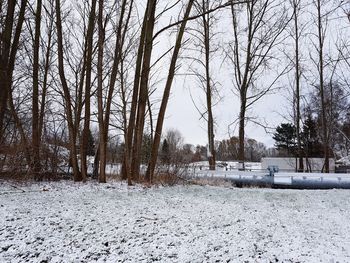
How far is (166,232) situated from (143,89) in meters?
5.72

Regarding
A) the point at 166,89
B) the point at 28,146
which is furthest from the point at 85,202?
the point at 166,89

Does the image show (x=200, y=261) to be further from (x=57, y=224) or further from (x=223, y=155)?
(x=223, y=155)

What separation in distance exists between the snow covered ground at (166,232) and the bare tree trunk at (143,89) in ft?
12.0

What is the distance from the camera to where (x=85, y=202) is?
505cm

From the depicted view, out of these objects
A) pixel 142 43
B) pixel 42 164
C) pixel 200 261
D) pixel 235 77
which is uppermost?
pixel 235 77

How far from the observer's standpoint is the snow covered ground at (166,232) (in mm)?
2893

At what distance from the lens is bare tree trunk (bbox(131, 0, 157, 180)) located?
28.6 ft

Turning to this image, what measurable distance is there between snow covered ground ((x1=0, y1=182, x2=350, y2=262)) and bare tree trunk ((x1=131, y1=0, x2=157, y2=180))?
12.0 ft

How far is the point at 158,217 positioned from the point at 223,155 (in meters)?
57.5

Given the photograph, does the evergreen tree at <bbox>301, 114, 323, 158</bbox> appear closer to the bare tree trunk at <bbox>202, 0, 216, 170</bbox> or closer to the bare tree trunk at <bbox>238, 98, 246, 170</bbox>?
the bare tree trunk at <bbox>238, 98, 246, 170</bbox>

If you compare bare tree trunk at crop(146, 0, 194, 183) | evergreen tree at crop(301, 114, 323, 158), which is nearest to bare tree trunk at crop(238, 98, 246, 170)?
bare tree trunk at crop(146, 0, 194, 183)

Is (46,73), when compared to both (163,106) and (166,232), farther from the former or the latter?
(166,232)

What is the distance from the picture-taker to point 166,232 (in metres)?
3.49

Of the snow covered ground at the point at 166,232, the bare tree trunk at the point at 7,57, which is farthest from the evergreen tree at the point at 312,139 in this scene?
the snow covered ground at the point at 166,232
